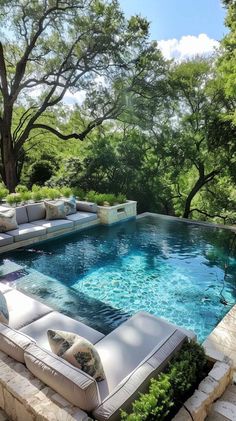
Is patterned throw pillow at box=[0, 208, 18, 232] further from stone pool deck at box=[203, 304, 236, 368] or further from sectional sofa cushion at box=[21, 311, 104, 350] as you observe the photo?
stone pool deck at box=[203, 304, 236, 368]

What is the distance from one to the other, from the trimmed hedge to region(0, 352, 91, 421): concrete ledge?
1.13 feet

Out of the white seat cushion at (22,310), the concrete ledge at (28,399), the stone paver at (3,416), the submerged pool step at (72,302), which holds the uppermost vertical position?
the concrete ledge at (28,399)

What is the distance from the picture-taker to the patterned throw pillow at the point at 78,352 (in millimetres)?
1997

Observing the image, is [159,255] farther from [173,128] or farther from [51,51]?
[51,51]

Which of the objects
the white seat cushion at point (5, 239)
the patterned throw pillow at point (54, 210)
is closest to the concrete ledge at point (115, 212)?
the patterned throw pillow at point (54, 210)

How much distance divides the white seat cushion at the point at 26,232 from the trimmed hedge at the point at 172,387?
186 inches

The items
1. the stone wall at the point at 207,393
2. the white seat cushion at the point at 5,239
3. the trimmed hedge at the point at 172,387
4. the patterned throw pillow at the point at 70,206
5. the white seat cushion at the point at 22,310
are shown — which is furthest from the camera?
the patterned throw pillow at the point at 70,206

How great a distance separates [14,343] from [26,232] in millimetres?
4346

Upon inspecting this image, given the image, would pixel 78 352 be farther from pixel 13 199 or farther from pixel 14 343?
pixel 13 199

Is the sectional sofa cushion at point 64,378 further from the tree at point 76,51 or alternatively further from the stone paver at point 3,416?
the tree at point 76,51

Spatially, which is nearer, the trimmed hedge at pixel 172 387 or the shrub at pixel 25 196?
the trimmed hedge at pixel 172 387

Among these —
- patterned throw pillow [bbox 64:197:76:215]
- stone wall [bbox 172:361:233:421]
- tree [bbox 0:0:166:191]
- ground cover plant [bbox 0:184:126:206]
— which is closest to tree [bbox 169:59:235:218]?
tree [bbox 0:0:166:191]

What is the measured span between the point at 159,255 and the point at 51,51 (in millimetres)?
8743

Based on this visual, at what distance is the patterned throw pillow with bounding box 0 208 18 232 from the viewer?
618 cm
